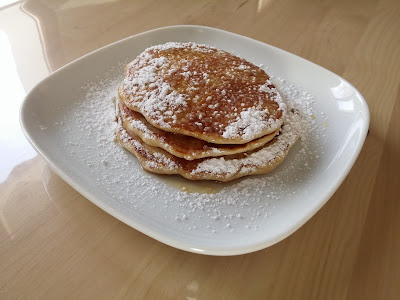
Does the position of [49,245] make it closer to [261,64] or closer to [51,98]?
[51,98]

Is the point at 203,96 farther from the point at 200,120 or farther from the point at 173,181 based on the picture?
the point at 173,181

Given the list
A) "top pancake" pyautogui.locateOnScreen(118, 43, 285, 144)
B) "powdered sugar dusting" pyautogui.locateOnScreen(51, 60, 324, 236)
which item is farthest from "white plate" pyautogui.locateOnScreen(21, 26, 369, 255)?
"top pancake" pyautogui.locateOnScreen(118, 43, 285, 144)

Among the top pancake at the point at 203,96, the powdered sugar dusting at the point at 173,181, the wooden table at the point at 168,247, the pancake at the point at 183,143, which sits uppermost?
the top pancake at the point at 203,96

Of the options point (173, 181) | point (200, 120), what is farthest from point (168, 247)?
point (200, 120)

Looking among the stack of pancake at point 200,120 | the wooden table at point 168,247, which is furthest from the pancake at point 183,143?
the wooden table at point 168,247

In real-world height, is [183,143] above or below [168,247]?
above

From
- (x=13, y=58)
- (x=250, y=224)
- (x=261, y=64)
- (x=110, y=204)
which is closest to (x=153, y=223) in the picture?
(x=110, y=204)

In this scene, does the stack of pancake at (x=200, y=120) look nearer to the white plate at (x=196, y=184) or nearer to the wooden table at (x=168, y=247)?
the white plate at (x=196, y=184)
